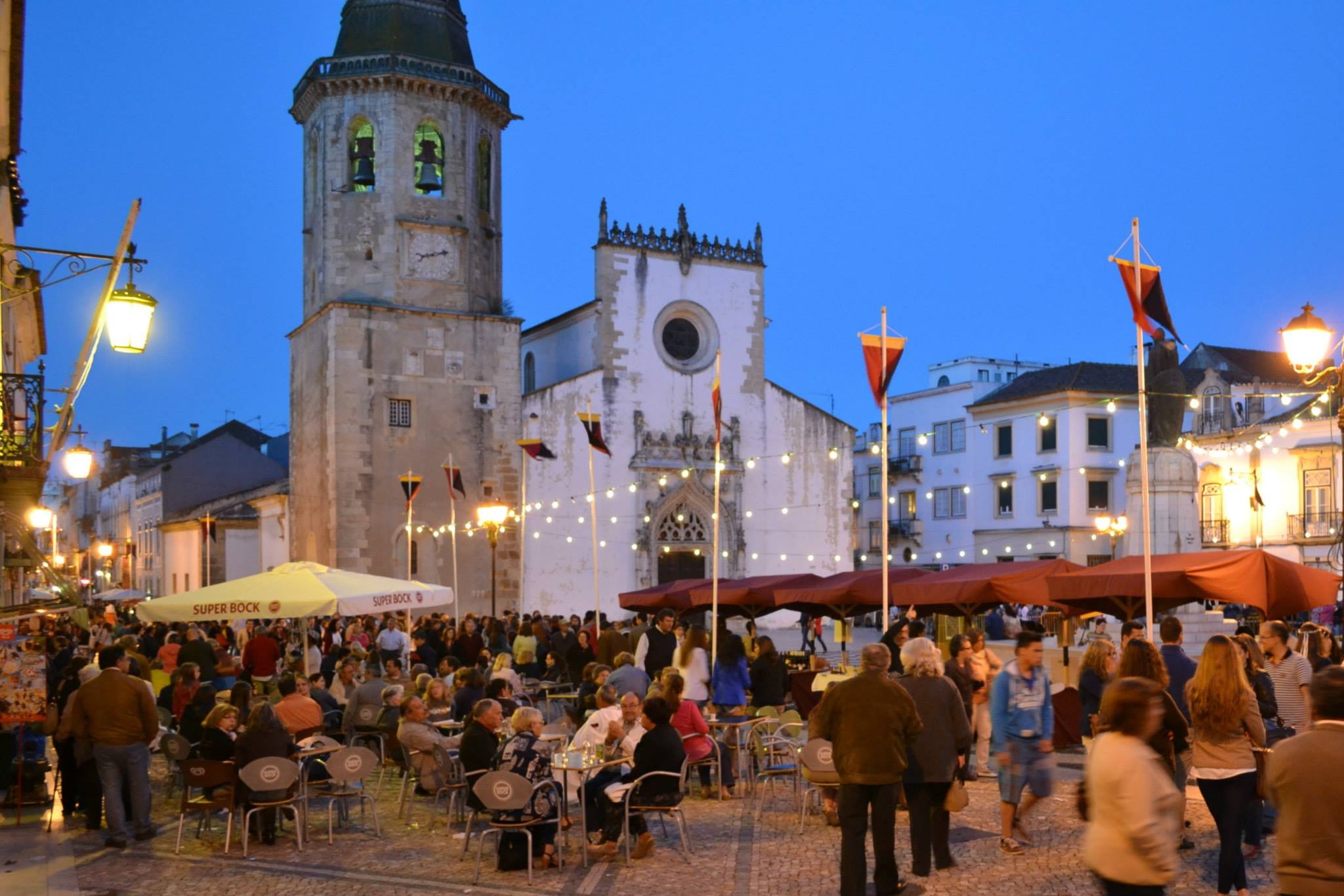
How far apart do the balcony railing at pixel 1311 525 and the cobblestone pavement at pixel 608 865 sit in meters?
31.8

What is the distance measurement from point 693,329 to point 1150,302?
28263 mm

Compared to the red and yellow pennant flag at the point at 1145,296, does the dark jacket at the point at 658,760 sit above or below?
below

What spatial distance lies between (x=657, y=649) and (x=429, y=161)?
79.7ft

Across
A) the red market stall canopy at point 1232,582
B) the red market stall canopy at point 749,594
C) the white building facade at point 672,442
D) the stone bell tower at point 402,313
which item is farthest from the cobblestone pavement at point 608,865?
the white building facade at point 672,442

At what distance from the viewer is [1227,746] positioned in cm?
741

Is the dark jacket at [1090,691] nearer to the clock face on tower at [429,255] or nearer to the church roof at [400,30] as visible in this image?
the clock face on tower at [429,255]

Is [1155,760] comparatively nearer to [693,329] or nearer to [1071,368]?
[693,329]

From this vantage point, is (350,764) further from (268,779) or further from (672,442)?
(672,442)

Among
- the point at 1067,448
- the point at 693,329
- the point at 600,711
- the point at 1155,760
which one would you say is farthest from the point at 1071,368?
the point at 1155,760

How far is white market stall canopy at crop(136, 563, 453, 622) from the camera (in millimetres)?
13539

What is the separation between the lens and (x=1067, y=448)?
47.2 m

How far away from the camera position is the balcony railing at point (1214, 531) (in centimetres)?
4181

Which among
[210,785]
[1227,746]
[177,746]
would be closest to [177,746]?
[177,746]

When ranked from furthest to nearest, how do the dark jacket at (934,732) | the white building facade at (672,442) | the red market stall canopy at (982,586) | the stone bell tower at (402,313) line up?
the white building facade at (672,442), the stone bell tower at (402,313), the red market stall canopy at (982,586), the dark jacket at (934,732)
